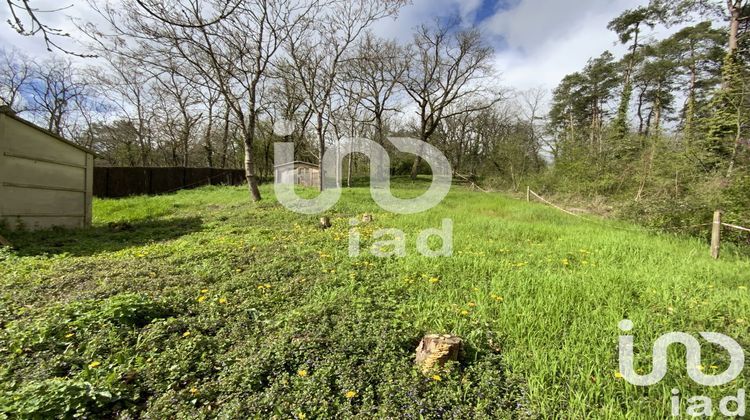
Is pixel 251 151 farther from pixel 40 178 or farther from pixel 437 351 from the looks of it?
pixel 437 351

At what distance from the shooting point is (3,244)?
5191 millimetres

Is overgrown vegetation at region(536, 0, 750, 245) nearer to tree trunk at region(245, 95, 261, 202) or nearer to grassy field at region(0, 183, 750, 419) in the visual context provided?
grassy field at region(0, 183, 750, 419)

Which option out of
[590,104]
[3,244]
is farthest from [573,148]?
[3,244]

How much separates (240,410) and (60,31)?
2.66m

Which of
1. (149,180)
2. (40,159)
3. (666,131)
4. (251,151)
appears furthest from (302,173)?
(666,131)

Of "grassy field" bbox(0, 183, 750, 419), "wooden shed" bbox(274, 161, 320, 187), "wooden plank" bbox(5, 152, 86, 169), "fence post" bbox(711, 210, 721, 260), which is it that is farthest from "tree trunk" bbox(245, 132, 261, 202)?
"fence post" bbox(711, 210, 721, 260)

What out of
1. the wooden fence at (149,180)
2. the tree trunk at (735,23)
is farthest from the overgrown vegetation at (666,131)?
the wooden fence at (149,180)

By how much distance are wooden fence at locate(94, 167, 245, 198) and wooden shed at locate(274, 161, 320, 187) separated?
5.04m

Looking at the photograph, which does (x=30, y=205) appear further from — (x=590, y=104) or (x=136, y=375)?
(x=590, y=104)

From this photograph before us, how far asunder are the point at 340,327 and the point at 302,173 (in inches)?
717

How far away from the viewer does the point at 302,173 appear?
20000 mm

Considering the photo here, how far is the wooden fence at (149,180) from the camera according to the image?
15812 millimetres

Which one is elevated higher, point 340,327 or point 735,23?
point 735,23

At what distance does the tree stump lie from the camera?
2219 millimetres
